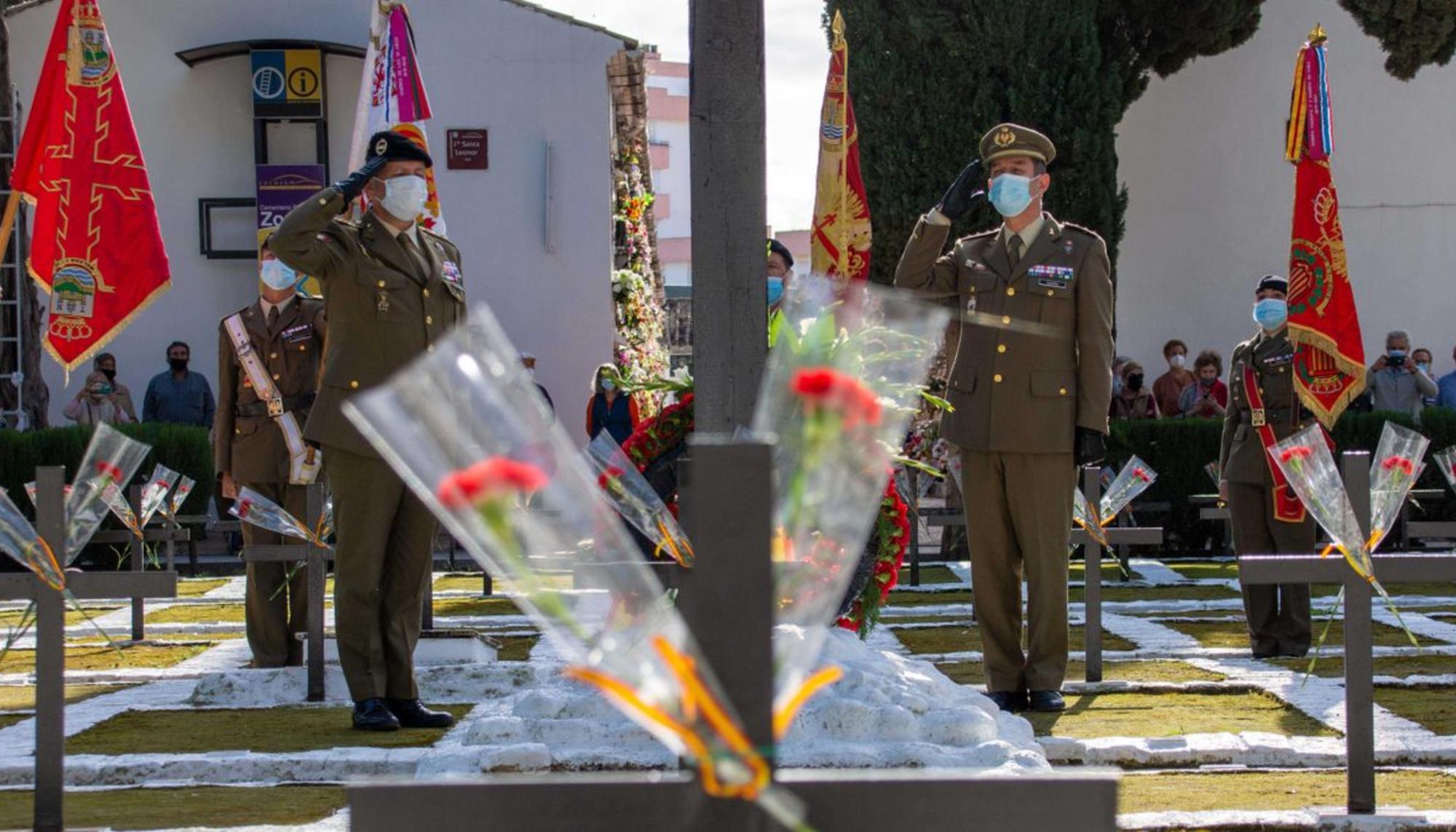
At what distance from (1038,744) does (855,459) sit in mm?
3685

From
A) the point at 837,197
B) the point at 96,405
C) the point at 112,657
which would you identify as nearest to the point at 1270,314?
the point at 837,197

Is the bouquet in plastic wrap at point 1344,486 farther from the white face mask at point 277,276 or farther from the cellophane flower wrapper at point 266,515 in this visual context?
the white face mask at point 277,276

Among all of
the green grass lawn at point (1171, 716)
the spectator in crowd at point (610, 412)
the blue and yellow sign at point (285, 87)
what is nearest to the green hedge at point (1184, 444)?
the spectator in crowd at point (610, 412)

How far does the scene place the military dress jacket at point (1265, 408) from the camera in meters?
10.3

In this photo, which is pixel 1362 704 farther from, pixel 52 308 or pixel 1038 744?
pixel 52 308

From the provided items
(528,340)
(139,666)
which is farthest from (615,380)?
(528,340)

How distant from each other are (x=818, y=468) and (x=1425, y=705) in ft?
18.4

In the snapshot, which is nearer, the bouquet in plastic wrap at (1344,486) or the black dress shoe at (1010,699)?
the bouquet in plastic wrap at (1344,486)

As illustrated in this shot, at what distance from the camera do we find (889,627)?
11102 mm

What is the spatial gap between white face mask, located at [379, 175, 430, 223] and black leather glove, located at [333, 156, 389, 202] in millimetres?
80

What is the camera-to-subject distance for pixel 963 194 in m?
7.63

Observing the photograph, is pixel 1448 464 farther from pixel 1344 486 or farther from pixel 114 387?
pixel 114 387

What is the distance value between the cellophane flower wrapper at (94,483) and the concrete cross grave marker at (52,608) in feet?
0.82

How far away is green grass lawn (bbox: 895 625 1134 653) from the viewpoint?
9.99 meters
